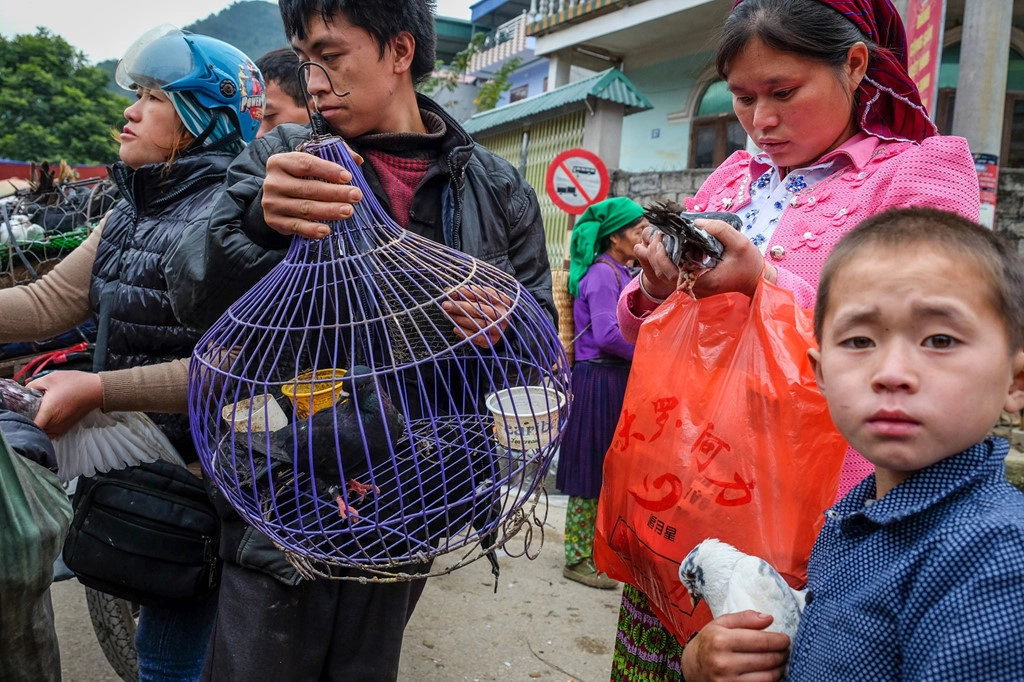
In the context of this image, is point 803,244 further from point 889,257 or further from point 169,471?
point 169,471

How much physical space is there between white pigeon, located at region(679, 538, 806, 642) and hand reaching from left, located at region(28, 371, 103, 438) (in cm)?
131

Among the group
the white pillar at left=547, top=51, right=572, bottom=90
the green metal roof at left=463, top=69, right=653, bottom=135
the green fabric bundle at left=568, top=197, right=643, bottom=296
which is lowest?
the green fabric bundle at left=568, top=197, right=643, bottom=296

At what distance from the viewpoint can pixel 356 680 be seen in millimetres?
1533

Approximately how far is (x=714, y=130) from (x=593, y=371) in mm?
7241

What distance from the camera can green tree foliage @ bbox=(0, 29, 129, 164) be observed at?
19.9 metres

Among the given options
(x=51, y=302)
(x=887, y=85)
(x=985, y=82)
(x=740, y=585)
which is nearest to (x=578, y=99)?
(x=985, y=82)

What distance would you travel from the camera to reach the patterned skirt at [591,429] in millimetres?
3789

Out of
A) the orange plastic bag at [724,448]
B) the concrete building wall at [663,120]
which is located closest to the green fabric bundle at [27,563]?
the orange plastic bag at [724,448]

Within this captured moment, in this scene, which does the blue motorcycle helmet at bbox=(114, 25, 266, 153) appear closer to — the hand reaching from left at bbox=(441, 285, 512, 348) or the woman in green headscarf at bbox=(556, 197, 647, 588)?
the hand reaching from left at bbox=(441, 285, 512, 348)

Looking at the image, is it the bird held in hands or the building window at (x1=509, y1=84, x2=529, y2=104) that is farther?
the building window at (x1=509, y1=84, x2=529, y2=104)

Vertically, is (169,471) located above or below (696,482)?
below

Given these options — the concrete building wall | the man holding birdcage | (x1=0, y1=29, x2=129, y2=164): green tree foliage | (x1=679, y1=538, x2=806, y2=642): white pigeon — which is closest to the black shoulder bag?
the man holding birdcage

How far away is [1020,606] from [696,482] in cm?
51

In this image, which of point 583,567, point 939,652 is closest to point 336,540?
point 939,652
